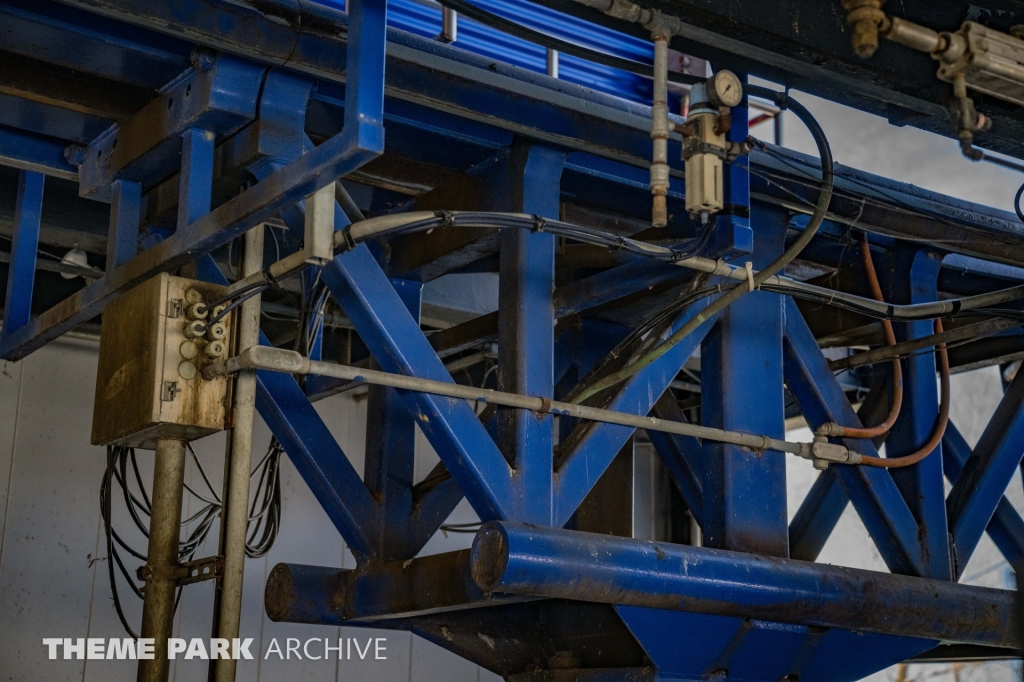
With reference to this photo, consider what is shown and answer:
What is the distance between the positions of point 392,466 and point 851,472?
5.35 feet

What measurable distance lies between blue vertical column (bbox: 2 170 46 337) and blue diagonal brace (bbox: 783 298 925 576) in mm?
2658

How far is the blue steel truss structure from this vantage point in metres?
3.49

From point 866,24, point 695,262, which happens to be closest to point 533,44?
point 695,262

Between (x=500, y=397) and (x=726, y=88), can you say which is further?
(x=500, y=397)

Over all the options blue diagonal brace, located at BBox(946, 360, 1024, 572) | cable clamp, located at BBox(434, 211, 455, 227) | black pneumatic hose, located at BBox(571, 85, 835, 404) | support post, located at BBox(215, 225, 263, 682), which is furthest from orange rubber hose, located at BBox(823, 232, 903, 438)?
support post, located at BBox(215, 225, 263, 682)

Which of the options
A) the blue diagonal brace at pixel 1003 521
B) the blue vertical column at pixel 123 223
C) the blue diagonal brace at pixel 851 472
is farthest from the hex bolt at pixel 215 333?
the blue diagonal brace at pixel 1003 521

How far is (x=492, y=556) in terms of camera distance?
11.0 ft

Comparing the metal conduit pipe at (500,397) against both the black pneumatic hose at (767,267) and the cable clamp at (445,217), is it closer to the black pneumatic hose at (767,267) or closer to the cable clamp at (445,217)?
the black pneumatic hose at (767,267)

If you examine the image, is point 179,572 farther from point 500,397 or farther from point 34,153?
point 34,153

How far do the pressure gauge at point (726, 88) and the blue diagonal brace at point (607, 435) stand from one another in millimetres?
1099

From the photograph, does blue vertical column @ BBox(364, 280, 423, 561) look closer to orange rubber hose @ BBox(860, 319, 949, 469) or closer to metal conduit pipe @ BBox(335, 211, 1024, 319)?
metal conduit pipe @ BBox(335, 211, 1024, 319)

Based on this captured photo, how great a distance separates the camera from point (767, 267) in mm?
3844

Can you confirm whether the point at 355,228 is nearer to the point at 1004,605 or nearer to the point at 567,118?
the point at 567,118

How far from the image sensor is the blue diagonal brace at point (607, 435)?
3.88 meters
